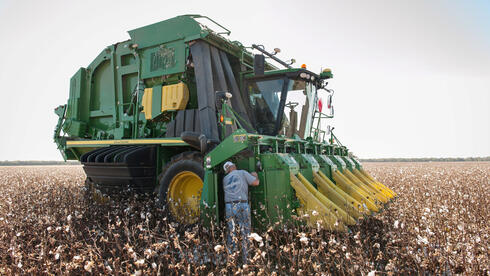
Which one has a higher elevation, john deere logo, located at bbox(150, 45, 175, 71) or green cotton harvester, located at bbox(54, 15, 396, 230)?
john deere logo, located at bbox(150, 45, 175, 71)

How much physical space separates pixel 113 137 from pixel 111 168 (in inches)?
57.3

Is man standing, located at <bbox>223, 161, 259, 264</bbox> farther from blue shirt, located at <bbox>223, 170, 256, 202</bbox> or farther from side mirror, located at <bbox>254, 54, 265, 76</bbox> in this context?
side mirror, located at <bbox>254, 54, 265, 76</bbox>

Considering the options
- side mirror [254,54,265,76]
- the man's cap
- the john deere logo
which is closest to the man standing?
the man's cap

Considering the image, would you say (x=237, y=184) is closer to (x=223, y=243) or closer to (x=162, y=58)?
(x=223, y=243)

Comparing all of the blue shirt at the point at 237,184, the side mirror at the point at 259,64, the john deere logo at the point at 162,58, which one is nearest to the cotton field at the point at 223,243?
the blue shirt at the point at 237,184

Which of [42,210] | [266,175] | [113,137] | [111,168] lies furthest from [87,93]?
[266,175]

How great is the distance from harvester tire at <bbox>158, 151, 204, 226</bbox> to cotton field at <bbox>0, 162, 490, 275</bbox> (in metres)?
0.22

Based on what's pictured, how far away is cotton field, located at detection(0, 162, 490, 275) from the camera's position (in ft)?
9.16

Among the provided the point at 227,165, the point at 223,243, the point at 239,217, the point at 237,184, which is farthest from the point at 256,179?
the point at 223,243

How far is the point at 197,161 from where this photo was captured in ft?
18.0

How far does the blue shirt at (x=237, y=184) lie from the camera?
420 centimetres

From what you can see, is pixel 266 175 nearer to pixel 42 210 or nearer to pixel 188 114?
pixel 188 114

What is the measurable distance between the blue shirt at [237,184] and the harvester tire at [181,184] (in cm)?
115

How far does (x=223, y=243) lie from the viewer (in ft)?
11.4
